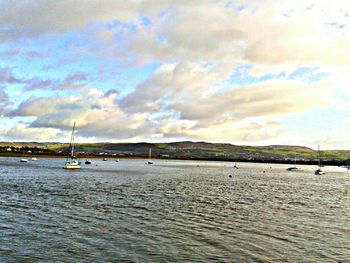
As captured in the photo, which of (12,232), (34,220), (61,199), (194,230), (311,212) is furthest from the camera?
(61,199)

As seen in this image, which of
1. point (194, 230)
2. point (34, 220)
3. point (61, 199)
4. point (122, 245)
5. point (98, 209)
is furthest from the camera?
point (61, 199)

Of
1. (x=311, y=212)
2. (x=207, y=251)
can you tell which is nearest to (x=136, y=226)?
(x=207, y=251)

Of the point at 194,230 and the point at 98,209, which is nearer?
the point at 194,230

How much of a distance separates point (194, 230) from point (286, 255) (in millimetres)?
9152

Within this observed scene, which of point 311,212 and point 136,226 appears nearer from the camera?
point 136,226

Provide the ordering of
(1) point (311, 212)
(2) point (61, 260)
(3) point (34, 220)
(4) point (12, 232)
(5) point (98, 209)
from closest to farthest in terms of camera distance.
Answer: (2) point (61, 260) < (4) point (12, 232) < (3) point (34, 220) < (5) point (98, 209) < (1) point (311, 212)

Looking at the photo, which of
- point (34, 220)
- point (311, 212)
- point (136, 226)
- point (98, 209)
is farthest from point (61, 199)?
point (311, 212)

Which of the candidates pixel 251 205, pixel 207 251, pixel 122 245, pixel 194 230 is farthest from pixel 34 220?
pixel 251 205

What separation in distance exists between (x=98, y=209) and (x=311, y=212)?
86.5ft

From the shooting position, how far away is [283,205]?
169 feet

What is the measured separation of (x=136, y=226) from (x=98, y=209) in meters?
10.6

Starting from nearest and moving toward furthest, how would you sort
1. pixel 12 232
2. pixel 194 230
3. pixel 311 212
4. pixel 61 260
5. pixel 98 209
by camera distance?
pixel 61 260
pixel 12 232
pixel 194 230
pixel 98 209
pixel 311 212

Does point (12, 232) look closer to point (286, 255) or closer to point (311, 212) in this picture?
point (286, 255)

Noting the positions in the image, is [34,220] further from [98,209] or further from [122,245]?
[122,245]
